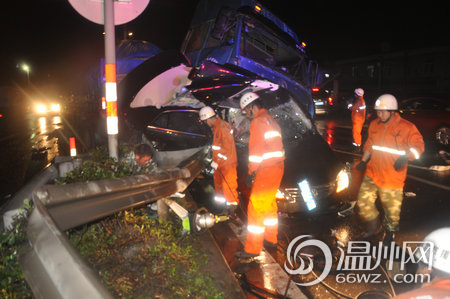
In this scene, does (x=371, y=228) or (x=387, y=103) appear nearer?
(x=387, y=103)

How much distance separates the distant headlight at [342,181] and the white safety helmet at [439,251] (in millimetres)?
2537

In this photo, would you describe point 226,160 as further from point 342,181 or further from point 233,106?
point 342,181

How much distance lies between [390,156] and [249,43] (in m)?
4.50

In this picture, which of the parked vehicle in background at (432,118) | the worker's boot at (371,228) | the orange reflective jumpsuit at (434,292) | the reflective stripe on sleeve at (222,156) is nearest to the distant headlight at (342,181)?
the worker's boot at (371,228)

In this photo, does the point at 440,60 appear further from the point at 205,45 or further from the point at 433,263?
the point at 433,263

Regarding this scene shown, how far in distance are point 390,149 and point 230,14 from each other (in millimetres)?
4413

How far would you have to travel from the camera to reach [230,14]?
648 cm

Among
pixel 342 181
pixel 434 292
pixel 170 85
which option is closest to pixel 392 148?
pixel 342 181

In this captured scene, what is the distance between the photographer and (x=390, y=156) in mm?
3740

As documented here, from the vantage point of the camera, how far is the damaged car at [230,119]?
4.31m

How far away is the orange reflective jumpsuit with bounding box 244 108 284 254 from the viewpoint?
3.54 meters

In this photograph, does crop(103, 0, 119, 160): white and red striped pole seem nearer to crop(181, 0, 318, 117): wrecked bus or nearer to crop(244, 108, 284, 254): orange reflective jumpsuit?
crop(244, 108, 284, 254): orange reflective jumpsuit

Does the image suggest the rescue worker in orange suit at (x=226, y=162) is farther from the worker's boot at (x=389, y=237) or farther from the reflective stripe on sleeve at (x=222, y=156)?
the worker's boot at (x=389, y=237)

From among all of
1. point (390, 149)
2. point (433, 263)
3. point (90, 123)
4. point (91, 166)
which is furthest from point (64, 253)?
point (90, 123)
